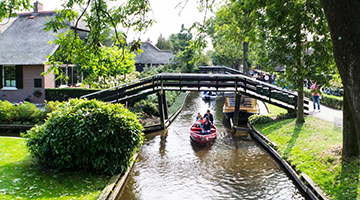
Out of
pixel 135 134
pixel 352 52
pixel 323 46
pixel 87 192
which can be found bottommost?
pixel 87 192

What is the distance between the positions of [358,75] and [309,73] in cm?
902

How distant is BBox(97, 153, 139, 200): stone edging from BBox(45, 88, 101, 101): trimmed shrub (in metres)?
16.2

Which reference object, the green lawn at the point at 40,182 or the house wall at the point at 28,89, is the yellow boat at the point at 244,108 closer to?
the green lawn at the point at 40,182

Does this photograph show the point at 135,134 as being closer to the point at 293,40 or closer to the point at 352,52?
the point at 293,40

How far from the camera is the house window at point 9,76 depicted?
2822cm

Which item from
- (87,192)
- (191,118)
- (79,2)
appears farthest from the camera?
(191,118)

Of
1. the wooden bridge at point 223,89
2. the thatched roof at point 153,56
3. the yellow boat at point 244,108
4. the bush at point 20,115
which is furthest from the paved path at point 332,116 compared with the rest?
the thatched roof at point 153,56

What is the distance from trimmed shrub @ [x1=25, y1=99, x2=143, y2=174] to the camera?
10513 mm

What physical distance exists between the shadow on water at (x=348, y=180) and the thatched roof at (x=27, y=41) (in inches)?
947

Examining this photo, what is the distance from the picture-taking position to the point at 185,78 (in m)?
21.0

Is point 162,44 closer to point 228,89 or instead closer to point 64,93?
point 64,93

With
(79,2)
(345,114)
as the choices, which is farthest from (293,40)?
(79,2)

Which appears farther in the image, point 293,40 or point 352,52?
point 293,40

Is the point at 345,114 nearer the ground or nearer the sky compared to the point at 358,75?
nearer the ground
